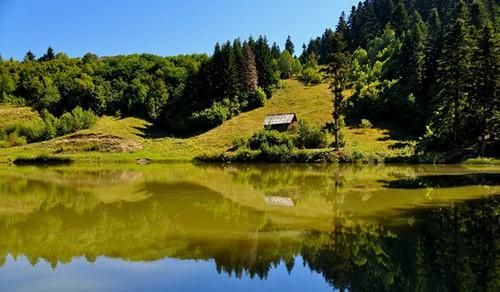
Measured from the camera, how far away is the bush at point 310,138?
2510 inches

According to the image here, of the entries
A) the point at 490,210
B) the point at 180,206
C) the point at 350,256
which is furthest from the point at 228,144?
the point at 350,256

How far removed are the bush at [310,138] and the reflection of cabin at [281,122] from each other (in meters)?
12.0

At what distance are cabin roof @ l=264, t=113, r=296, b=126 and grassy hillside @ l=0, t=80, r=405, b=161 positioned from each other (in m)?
2.12

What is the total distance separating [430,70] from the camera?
76.1 m

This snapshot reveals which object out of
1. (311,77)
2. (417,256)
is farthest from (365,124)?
(417,256)

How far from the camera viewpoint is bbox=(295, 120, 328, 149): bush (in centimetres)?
6375

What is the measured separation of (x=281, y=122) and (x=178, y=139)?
1875 centimetres

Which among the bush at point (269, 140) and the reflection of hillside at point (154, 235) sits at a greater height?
the bush at point (269, 140)

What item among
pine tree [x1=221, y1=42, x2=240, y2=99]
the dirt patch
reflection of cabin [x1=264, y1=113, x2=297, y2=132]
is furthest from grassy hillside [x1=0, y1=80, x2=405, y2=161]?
pine tree [x1=221, y1=42, x2=240, y2=99]

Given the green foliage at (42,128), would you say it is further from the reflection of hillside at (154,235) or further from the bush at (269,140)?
the reflection of hillside at (154,235)

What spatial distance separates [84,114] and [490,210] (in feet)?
279

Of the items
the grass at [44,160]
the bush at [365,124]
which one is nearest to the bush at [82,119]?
the grass at [44,160]

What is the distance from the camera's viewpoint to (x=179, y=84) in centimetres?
10688

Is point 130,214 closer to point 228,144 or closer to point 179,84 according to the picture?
point 228,144
